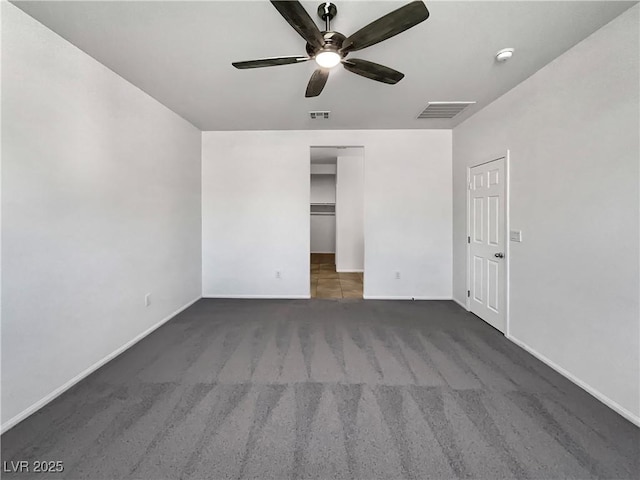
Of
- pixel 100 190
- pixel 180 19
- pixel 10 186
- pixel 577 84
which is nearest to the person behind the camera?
pixel 10 186

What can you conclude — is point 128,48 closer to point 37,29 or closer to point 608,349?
point 37,29

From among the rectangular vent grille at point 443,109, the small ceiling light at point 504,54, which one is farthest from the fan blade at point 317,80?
the rectangular vent grille at point 443,109

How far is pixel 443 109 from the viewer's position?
3.41m

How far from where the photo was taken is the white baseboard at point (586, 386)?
1758 millimetres

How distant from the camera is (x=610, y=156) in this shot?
1.90 meters

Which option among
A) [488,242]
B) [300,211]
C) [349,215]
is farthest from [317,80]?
[349,215]

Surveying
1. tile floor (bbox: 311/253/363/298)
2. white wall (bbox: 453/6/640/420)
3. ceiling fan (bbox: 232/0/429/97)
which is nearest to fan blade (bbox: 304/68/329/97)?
ceiling fan (bbox: 232/0/429/97)

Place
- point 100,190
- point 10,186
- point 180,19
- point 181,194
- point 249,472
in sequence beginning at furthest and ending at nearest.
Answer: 1. point 181,194
2. point 100,190
3. point 180,19
4. point 10,186
5. point 249,472

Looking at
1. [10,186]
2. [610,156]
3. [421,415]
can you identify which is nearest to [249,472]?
[421,415]

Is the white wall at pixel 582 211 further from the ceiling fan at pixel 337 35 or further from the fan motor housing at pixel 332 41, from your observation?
the fan motor housing at pixel 332 41

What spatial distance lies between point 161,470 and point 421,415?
1.56 m

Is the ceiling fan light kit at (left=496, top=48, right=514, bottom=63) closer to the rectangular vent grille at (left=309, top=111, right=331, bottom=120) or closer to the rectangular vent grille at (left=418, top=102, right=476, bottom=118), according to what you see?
the rectangular vent grille at (left=418, top=102, right=476, bottom=118)

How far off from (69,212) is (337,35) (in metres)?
2.39

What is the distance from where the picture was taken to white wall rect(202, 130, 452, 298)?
4.30 m
